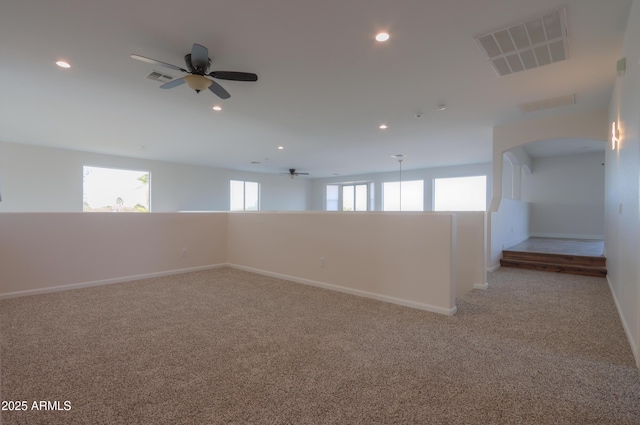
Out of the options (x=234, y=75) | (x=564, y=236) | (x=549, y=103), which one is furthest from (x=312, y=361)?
(x=564, y=236)

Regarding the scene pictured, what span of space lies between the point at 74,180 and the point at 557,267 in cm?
1067

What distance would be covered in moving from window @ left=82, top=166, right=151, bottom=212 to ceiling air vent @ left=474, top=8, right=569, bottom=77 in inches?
356

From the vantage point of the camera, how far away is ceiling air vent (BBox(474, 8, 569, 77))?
2.73 m

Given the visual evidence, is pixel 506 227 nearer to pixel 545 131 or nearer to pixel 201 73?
pixel 545 131

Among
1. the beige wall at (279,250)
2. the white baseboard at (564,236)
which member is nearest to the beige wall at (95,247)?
the beige wall at (279,250)

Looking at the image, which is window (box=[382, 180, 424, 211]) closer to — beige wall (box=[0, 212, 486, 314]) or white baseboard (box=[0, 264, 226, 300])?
beige wall (box=[0, 212, 486, 314])

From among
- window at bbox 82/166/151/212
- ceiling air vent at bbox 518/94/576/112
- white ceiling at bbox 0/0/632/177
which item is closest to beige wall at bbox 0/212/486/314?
white ceiling at bbox 0/0/632/177

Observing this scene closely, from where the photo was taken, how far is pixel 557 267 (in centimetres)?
528

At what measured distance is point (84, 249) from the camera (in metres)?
4.21

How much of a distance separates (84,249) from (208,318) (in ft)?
8.08

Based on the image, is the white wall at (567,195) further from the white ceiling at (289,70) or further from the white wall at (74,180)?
the white wall at (74,180)

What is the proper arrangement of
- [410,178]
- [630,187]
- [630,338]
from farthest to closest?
1. [410,178]
2. [630,187]
3. [630,338]

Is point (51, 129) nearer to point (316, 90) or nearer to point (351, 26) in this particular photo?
point (316, 90)

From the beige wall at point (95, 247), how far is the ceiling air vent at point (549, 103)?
5.39 meters
